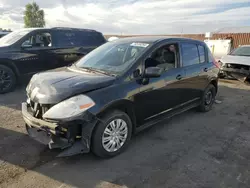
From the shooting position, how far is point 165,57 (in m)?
3.85

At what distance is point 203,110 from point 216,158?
208 cm

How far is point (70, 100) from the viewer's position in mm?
2650

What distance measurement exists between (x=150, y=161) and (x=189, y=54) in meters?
2.43

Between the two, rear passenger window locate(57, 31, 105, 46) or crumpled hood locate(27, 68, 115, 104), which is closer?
crumpled hood locate(27, 68, 115, 104)

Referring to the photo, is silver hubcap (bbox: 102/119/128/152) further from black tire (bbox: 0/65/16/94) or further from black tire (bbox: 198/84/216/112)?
black tire (bbox: 0/65/16/94)

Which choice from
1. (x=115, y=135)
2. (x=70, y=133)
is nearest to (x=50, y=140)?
(x=70, y=133)

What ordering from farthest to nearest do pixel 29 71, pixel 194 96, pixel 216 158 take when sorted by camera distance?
pixel 29 71
pixel 194 96
pixel 216 158

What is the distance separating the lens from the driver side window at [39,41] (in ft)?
21.1

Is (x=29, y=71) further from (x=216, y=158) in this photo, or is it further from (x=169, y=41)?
(x=216, y=158)

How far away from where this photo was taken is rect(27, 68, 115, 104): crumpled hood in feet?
8.86

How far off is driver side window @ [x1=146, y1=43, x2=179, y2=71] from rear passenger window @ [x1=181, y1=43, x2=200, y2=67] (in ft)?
0.81

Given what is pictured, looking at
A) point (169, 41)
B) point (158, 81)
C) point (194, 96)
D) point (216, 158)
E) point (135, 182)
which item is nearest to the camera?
point (135, 182)

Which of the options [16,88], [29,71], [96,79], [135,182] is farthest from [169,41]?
[16,88]

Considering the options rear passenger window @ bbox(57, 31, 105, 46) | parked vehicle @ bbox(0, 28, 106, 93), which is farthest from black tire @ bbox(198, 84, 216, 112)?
rear passenger window @ bbox(57, 31, 105, 46)
